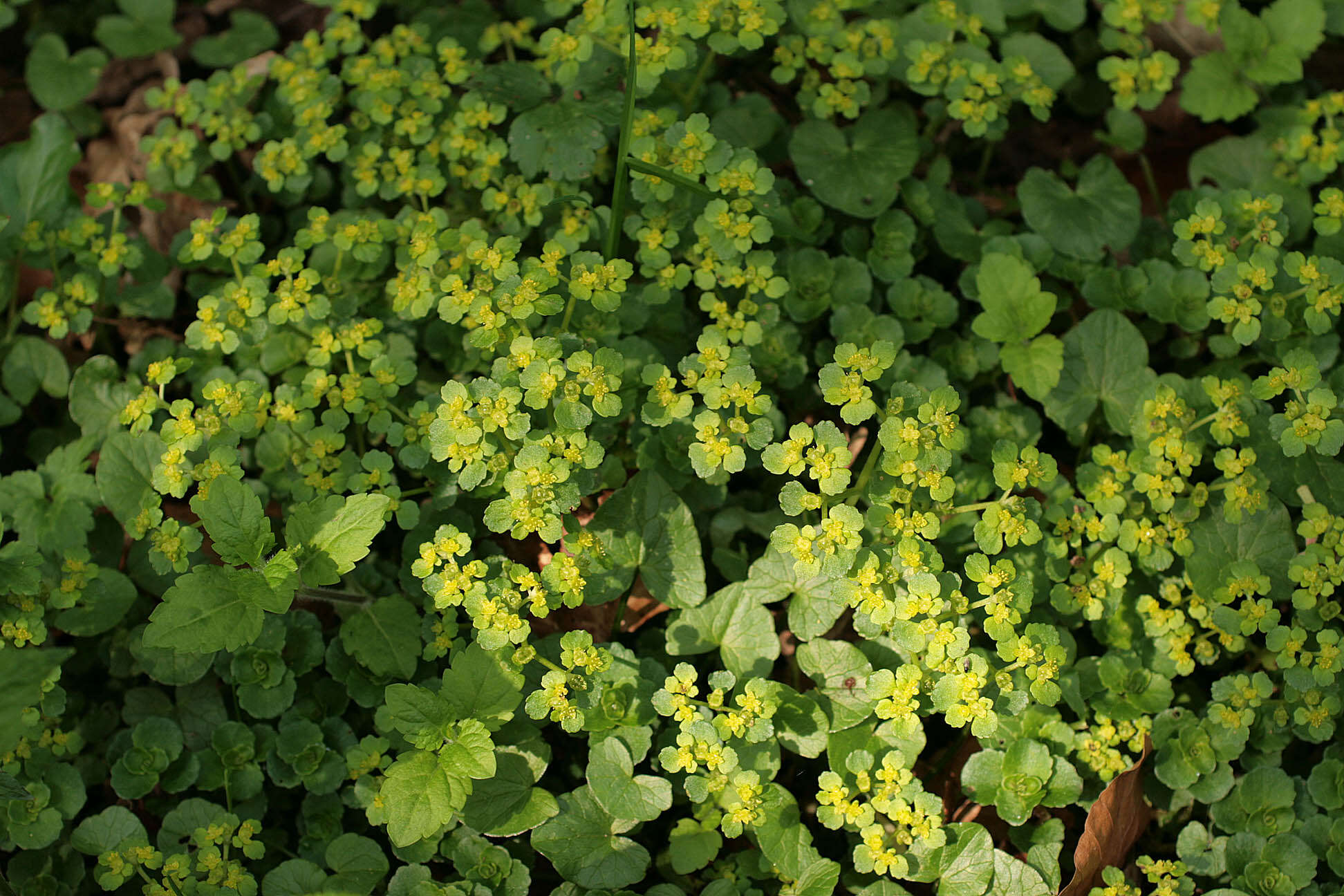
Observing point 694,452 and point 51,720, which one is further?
point 51,720

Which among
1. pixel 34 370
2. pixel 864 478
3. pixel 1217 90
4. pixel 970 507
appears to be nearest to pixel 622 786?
pixel 864 478

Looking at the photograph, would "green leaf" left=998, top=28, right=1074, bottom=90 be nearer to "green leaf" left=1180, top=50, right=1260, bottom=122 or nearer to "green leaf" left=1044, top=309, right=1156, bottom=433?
"green leaf" left=1180, top=50, right=1260, bottom=122

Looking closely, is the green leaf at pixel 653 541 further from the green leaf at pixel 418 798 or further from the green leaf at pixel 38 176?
the green leaf at pixel 38 176

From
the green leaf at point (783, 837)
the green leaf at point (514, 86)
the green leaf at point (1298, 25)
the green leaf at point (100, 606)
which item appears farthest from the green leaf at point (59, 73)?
the green leaf at point (1298, 25)

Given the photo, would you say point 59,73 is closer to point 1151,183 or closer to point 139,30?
point 139,30

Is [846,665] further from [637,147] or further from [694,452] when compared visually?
[637,147]

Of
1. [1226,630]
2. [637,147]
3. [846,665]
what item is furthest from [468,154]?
[1226,630]

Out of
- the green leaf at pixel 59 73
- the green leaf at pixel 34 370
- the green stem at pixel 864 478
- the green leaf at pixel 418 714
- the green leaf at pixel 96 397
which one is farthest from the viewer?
the green leaf at pixel 59 73
